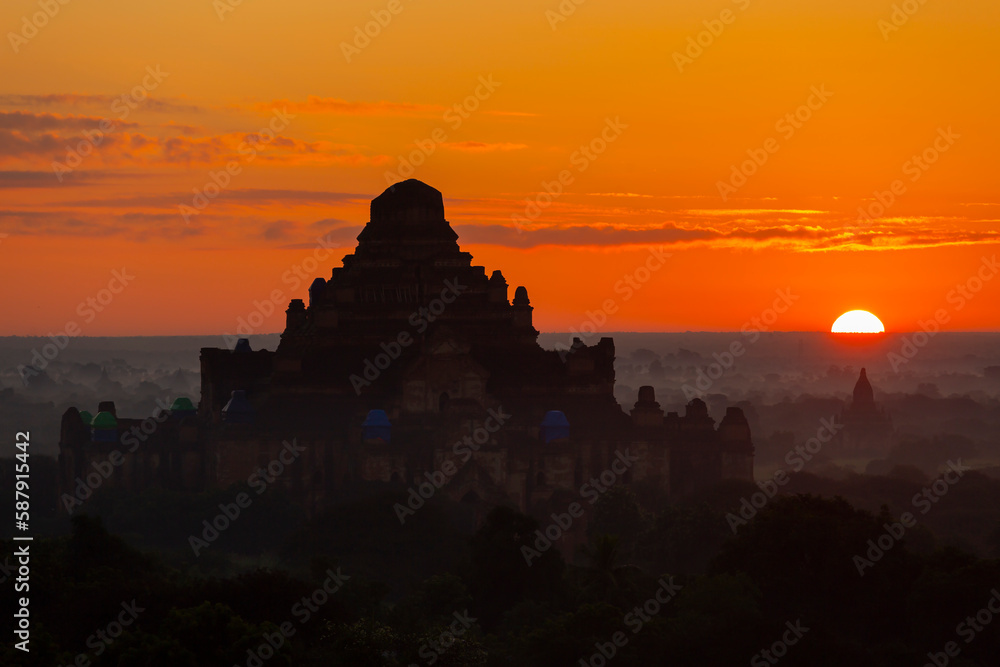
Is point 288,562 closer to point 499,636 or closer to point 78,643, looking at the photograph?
point 499,636

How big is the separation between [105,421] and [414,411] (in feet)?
62.4

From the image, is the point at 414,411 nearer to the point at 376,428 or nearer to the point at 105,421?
the point at 376,428

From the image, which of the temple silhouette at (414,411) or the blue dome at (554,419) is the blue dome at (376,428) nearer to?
the temple silhouette at (414,411)

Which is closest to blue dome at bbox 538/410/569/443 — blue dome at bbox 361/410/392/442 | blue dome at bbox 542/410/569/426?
blue dome at bbox 542/410/569/426

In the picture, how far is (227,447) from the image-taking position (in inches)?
4599

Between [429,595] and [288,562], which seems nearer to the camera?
[429,595]

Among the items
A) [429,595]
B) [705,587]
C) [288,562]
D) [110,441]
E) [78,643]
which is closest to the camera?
[78,643]

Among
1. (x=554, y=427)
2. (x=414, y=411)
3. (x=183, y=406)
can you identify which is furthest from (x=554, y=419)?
(x=183, y=406)

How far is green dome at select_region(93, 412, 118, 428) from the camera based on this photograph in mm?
122750

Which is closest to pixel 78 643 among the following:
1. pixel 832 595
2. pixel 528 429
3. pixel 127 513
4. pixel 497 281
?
pixel 832 595

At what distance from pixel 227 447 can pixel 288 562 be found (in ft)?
69.9

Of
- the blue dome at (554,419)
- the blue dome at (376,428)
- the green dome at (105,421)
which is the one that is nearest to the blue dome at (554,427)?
Result: the blue dome at (554,419)

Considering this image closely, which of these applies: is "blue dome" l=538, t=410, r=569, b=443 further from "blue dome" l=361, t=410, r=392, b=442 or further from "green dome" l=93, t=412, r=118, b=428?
"green dome" l=93, t=412, r=118, b=428

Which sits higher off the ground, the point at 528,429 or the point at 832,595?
the point at 528,429
